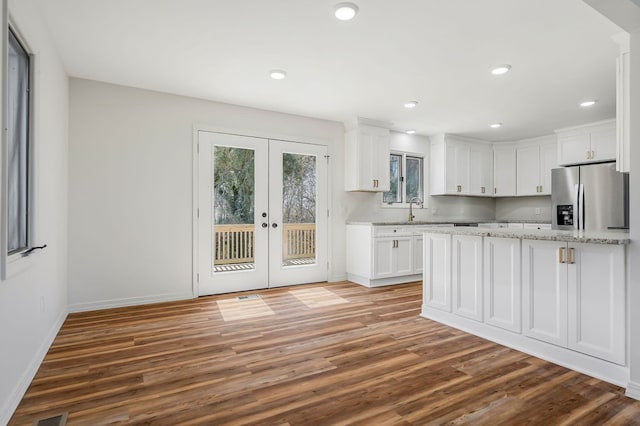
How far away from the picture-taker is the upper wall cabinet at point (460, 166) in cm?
604

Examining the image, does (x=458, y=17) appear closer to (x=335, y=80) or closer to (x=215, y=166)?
(x=335, y=80)

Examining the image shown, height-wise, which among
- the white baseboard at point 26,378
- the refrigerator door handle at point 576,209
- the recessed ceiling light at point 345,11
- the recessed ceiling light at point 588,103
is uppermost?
the recessed ceiling light at point 345,11

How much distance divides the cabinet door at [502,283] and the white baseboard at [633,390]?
0.72 m

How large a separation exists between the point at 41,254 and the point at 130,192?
1427mm

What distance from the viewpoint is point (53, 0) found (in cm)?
229

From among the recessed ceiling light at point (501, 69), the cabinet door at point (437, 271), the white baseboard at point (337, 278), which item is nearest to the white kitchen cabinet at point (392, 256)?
the white baseboard at point (337, 278)

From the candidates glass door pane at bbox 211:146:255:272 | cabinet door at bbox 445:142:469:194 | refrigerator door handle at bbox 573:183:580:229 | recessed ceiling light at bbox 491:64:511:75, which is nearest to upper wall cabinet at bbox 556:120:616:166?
refrigerator door handle at bbox 573:183:580:229

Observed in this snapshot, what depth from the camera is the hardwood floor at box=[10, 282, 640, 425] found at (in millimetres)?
1801

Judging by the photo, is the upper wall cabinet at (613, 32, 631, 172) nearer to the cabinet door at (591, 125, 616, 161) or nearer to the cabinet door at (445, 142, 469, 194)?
the cabinet door at (591, 125, 616, 161)

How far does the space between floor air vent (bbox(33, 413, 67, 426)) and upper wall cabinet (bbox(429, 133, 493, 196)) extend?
5.77 meters

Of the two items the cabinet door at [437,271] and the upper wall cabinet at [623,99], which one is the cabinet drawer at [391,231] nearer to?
the cabinet door at [437,271]

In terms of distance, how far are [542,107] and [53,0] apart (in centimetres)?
520

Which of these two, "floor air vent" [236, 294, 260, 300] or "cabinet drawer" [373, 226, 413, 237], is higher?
"cabinet drawer" [373, 226, 413, 237]

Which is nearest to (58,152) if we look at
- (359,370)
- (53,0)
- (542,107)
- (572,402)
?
(53,0)
